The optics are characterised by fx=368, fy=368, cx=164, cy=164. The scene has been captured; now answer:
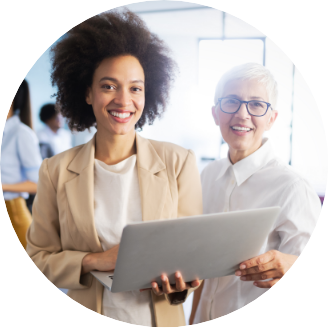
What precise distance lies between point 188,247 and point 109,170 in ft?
1.27

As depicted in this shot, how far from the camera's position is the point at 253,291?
1.44 m

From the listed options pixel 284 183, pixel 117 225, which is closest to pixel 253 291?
pixel 284 183

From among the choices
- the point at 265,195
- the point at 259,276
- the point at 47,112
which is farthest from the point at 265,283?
the point at 47,112

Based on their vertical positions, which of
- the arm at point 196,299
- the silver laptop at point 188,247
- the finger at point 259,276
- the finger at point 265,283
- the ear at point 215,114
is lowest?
the arm at point 196,299

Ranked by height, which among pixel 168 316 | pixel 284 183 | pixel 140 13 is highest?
pixel 140 13

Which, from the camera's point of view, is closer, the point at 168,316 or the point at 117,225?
the point at 117,225

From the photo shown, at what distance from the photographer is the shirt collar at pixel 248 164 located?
135cm

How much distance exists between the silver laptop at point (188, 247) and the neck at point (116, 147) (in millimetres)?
317

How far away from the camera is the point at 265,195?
1348 millimetres

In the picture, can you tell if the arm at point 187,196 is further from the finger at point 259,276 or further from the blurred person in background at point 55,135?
the blurred person in background at point 55,135

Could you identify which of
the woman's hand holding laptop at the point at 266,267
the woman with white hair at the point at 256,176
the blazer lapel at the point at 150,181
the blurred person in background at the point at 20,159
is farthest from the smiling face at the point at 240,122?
the blurred person in background at the point at 20,159

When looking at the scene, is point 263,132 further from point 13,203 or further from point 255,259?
point 13,203

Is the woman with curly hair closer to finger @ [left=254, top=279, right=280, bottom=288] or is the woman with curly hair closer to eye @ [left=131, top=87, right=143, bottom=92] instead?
eye @ [left=131, top=87, right=143, bottom=92]

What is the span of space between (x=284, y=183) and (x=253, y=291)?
0.45 m
